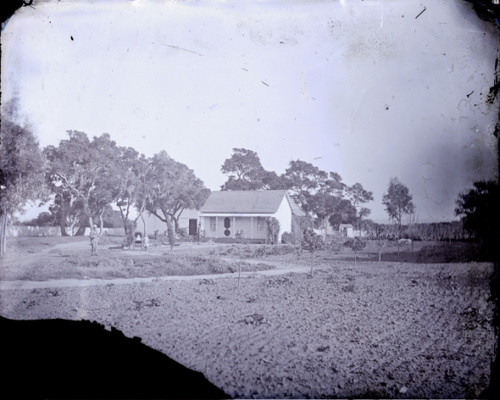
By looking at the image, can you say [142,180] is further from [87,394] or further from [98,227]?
[87,394]

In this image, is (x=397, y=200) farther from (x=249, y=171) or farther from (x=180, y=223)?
(x=180, y=223)

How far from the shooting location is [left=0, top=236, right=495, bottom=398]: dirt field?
3303mm

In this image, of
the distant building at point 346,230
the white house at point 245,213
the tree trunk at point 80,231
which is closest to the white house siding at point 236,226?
the white house at point 245,213

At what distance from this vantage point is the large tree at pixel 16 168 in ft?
13.4

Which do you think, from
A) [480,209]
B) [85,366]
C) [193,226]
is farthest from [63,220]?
[480,209]

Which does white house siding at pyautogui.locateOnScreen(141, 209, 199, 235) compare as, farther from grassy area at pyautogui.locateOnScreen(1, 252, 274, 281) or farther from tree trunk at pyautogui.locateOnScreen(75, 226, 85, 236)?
tree trunk at pyautogui.locateOnScreen(75, 226, 85, 236)

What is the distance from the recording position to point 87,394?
3004mm

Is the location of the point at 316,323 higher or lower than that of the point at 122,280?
lower

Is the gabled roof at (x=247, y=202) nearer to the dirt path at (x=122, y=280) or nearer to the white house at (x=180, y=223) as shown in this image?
the white house at (x=180, y=223)

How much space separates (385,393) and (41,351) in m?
→ 2.96

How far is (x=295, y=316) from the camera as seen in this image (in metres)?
3.94

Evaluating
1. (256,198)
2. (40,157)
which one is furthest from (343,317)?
(40,157)

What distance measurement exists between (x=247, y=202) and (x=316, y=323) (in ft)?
5.46

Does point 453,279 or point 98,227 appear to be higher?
point 98,227
